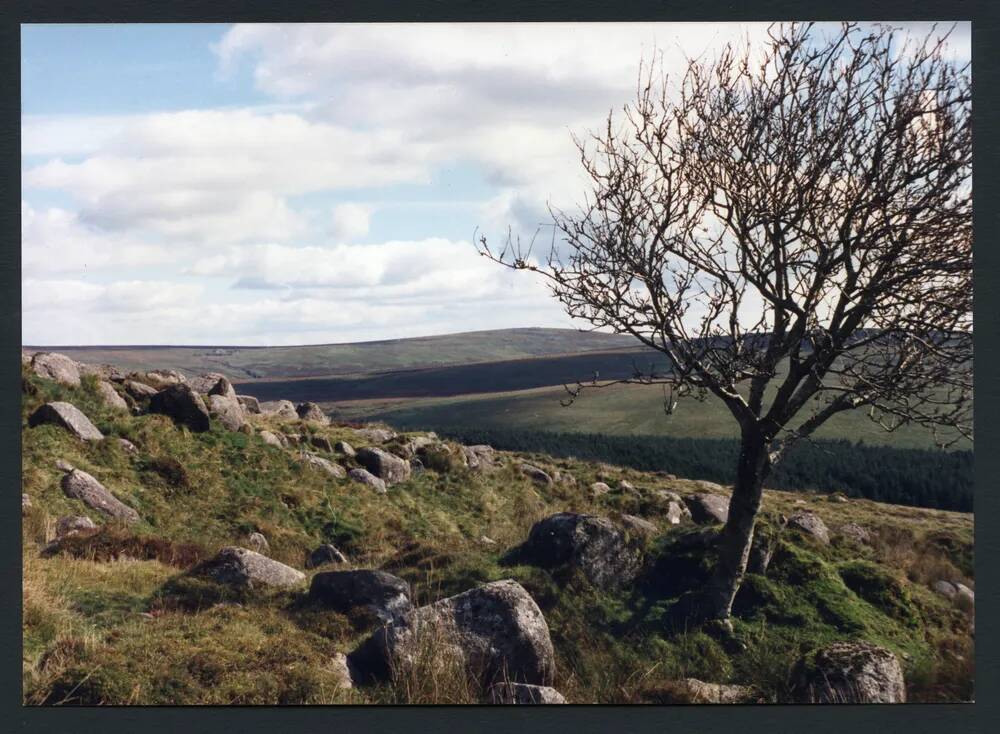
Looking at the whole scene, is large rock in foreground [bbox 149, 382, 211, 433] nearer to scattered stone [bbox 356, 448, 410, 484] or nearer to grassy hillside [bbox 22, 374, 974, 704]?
grassy hillside [bbox 22, 374, 974, 704]

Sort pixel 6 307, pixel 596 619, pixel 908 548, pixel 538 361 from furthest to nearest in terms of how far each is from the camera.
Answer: pixel 538 361 < pixel 908 548 < pixel 596 619 < pixel 6 307

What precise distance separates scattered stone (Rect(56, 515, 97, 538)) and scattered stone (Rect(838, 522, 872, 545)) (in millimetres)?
20488

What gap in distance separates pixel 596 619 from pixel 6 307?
29.2ft

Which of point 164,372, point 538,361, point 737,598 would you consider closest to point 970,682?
point 737,598

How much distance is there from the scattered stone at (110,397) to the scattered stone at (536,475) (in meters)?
15.1

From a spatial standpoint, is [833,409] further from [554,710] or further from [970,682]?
[554,710]

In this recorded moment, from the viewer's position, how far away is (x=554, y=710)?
903 cm

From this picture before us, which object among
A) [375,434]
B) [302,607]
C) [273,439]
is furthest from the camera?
[375,434]

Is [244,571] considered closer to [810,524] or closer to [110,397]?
[110,397]

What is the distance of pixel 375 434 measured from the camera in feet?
109

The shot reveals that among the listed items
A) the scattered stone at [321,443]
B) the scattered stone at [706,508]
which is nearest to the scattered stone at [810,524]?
the scattered stone at [706,508]

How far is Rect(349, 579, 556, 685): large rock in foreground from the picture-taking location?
31.6ft

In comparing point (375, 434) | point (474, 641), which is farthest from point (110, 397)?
point (474, 641)

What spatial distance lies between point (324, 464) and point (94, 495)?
869cm
